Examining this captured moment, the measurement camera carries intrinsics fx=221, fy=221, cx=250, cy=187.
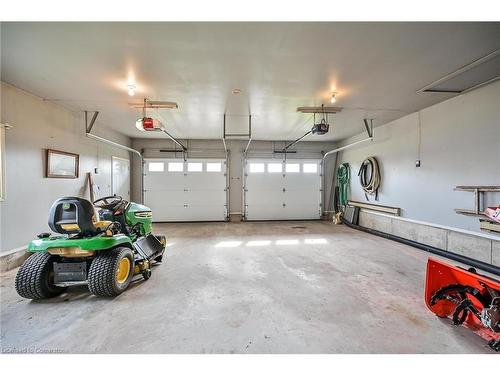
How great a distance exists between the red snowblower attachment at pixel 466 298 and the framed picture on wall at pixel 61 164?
5.58 m

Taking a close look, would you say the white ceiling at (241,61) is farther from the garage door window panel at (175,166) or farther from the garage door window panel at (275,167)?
the garage door window panel at (275,167)

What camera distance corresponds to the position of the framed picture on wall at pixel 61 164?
383 centimetres

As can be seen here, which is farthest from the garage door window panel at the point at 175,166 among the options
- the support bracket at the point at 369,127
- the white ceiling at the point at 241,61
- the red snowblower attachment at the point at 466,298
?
the red snowblower attachment at the point at 466,298

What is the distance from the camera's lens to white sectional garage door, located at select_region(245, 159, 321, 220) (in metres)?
7.73

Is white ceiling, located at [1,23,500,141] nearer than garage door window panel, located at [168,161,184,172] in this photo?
Yes

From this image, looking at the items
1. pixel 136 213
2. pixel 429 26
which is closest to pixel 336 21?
pixel 429 26

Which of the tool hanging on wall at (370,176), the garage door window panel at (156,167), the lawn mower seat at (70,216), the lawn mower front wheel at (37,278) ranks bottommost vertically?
the lawn mower front wheel at (37,278)

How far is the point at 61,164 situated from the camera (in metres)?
4.13

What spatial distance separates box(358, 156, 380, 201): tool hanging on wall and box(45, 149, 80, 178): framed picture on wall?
6.94 meters

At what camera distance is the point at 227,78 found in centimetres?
302

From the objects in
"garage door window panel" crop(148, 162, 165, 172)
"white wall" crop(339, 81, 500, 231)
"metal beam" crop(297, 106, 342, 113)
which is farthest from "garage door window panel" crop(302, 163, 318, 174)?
"garage door window panel" crop(148, 162, 165, 172)

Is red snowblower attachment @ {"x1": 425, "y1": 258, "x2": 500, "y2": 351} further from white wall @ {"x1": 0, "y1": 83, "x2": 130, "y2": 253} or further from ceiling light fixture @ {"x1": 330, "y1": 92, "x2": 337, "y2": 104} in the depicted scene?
white wall @ {"x1": 0, "y1": 83, "x2": 130, "y2": 253}

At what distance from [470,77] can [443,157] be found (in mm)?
1473

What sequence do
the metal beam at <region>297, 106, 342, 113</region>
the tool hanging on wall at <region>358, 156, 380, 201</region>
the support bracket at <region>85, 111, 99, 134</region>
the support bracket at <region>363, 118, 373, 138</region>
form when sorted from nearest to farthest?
the metal beam at <region>297, 106, 342, 113</region>
the support bracket at <region>85, 111, 99, 134</region>
the support bracket at <region>363, 118, 373, 138</region>
the tool hanging on wall at <region>358, 156, 380, 201</region>
